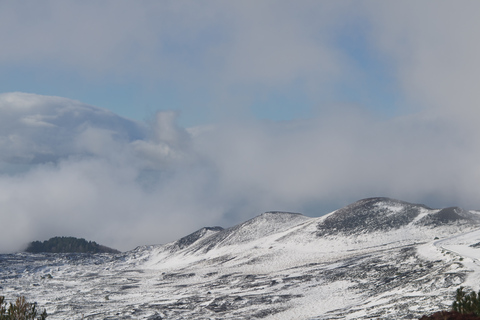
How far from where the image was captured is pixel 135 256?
543 ft

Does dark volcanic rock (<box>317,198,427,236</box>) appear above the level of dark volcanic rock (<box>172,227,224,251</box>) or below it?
below

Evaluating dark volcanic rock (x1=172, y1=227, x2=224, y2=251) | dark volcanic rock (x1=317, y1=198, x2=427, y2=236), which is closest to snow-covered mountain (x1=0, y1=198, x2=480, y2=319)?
dark volcanic rock (x1=317, y1=198, x2=427, y2=236)

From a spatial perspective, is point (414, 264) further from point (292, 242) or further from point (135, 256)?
point (135, 256)

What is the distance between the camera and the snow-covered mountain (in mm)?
52281

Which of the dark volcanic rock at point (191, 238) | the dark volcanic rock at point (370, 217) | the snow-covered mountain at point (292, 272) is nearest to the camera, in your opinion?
the snow-covered mountain at point (292, 272)

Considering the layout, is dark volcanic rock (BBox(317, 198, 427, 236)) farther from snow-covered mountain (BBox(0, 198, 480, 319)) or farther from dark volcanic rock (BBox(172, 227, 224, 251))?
dark volcanic rock (BBox(172, 227, 224, 251))

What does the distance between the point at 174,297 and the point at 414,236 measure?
53225mm

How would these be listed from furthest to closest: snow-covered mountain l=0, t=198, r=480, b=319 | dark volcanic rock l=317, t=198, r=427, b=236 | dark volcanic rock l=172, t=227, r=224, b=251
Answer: dark volcanic rock l=172, t=227, r=224, b=251
dark volcanic rock l=317, t=198, r=427, b=236
snow-covered mountain l=0, t=198, r=480, b=319

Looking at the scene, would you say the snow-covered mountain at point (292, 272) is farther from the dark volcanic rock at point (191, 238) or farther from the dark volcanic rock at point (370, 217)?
the dark volcanic rock at point (191, 238)

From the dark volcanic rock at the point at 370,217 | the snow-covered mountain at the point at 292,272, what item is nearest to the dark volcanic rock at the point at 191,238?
the snow-covered mountain at the point at 292,272

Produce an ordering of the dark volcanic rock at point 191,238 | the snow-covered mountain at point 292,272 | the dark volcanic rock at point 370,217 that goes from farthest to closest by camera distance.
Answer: the dark volcanic rock at point 191,238
the dark volcanic rock at point 370,217
the snow-covered mountain at point 292,272

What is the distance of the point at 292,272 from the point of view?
80.1 m

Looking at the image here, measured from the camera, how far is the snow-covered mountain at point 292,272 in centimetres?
5228

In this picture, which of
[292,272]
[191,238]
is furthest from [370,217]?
[191,238]
